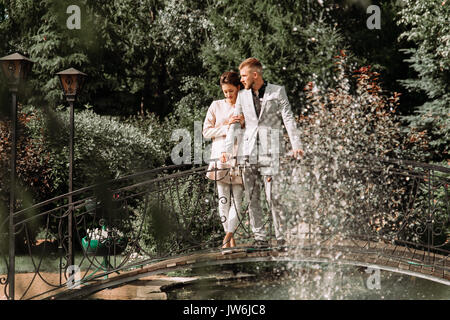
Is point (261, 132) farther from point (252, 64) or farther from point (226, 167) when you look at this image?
point (252, 64)

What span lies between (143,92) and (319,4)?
636 centimetres

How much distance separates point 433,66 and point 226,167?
740 cm

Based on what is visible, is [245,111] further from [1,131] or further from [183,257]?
[1,131]

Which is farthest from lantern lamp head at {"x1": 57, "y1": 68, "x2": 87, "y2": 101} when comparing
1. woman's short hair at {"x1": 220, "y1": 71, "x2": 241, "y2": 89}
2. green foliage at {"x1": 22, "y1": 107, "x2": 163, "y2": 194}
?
woman's short hair at {"x1": 220, "y1": 71, "x2": 241, "y2": 89}

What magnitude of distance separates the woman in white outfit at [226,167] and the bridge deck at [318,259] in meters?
0.25

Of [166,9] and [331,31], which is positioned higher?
[166,9]

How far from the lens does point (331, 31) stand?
12.2 m

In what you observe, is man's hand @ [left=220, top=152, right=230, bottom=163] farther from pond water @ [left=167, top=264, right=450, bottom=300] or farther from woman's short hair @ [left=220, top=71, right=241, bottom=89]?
pond water @ [left=167, top=264, right=450, bottom=300]

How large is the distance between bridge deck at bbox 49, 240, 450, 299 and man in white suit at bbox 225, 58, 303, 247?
1.08ft

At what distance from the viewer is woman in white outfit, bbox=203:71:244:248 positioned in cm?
618

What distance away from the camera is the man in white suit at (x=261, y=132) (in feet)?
19.8

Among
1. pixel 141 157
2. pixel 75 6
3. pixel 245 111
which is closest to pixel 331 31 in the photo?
pixel 141 157

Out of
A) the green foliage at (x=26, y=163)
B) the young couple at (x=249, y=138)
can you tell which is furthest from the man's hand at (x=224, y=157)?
the green foliage at (x=26, y=163)
